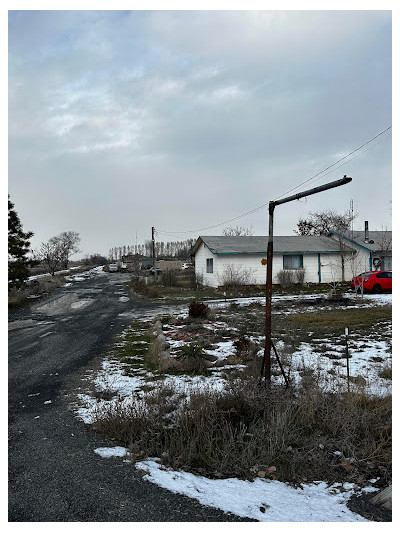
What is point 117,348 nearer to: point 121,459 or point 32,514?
point 121,459

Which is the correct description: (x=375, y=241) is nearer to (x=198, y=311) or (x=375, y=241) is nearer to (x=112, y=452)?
(x=198, y=311)

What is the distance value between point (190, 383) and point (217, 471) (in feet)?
8.38

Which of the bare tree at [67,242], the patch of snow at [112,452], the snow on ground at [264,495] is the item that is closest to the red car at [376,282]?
the snow on ground at [264,495]

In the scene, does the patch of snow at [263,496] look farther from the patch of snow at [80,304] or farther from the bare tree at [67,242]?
the bare tree at [67,242]

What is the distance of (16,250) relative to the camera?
67.5 feet

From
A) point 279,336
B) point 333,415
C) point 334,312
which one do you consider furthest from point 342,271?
point 333,415

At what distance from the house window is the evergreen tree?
1696cm

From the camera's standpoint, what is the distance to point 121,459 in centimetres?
403

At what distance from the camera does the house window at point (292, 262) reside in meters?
25.3

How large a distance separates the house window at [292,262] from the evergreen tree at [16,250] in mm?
16962

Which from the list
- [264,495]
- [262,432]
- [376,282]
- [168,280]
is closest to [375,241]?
[376,282]

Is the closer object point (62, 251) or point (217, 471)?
point (217, 471)

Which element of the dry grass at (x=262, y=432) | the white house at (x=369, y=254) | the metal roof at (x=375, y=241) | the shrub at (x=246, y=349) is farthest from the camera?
the white house at (x=369, y=254)

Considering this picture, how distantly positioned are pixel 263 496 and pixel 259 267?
21.8 m
